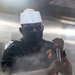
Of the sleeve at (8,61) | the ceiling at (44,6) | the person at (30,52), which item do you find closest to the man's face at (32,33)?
the person at (30,52)

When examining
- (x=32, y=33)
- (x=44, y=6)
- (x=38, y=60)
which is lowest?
(x=38, y=60)

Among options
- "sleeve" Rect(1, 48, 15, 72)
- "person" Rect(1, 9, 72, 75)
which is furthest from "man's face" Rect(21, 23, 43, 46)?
"sleeve" Rect(1, 48, 15, 72)

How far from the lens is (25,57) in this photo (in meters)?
1.12

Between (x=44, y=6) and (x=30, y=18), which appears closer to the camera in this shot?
(x=30, y=18)

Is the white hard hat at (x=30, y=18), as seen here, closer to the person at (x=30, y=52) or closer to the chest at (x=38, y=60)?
the person at (x=30, y=52)

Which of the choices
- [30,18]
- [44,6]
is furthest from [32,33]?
[44,6]

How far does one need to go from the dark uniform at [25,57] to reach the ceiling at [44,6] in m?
0.33

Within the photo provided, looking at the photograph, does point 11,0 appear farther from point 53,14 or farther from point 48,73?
point 48,73

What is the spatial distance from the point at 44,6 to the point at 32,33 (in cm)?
33

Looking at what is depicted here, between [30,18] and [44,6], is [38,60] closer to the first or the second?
[30,18]

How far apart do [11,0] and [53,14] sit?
32cm

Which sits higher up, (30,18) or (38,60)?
(30,18)

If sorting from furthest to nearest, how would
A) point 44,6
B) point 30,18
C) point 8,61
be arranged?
point 44,6 < point 30,18 < point 8,61

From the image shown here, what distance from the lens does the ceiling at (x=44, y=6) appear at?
135cm
